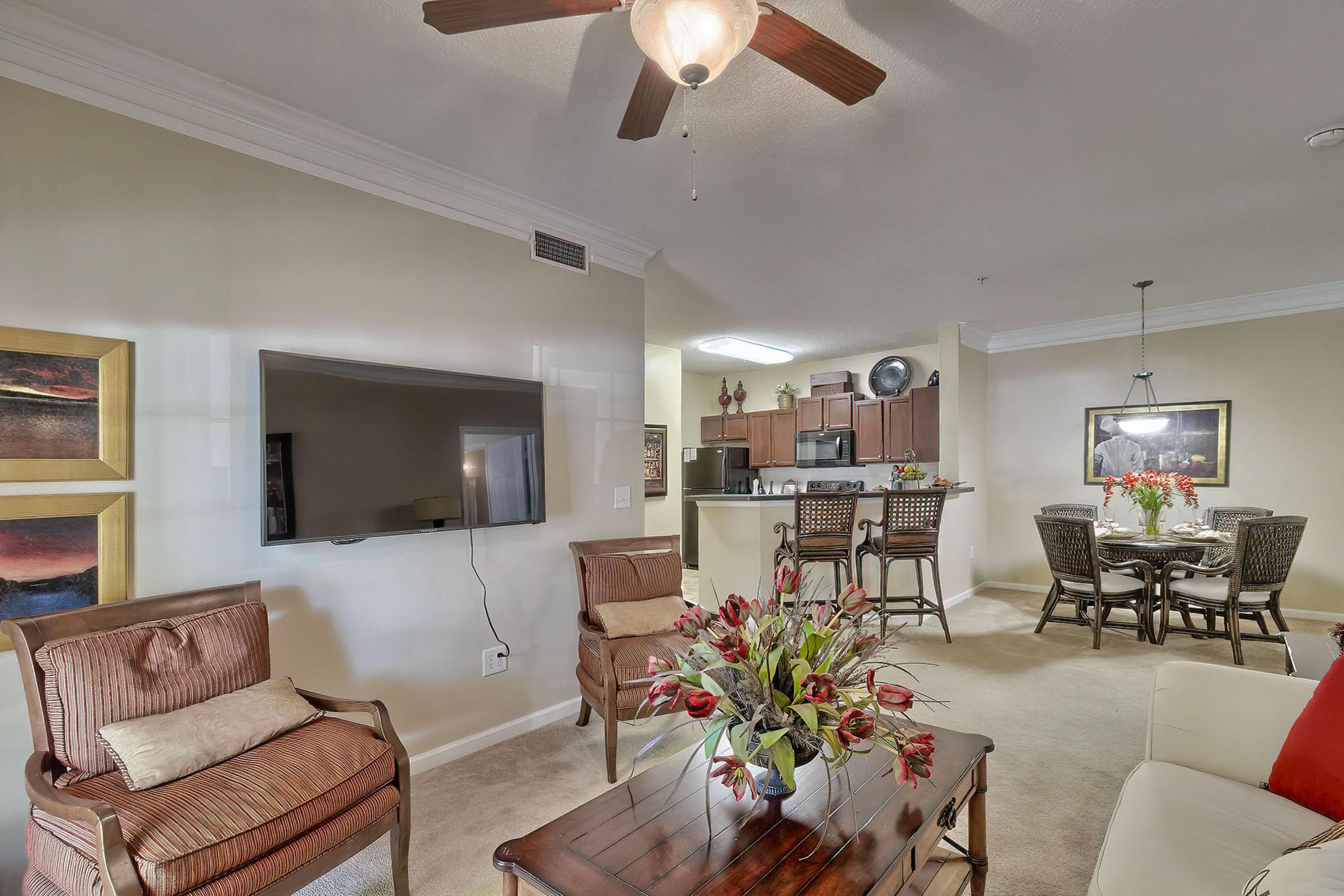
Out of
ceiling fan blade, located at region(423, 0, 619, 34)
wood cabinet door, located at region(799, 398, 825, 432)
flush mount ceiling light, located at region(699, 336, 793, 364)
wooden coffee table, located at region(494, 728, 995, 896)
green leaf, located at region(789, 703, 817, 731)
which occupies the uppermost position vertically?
flush mount ceiling light, located at region(699, 336, 793, 364)

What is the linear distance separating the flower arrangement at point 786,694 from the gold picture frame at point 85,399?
185cm

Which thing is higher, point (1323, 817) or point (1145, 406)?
point (1145, 406)

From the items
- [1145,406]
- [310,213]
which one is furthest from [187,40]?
[1145,406]

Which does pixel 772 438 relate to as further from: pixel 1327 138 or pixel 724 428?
pixel 1327 138

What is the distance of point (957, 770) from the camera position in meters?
1.58

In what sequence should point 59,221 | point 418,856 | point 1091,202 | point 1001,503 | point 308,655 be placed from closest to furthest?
point 59,221 < point 418,856 < point 308,655 < point 1091,202 < point 1001,503

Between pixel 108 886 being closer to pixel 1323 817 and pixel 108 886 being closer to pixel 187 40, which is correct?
pixel 187 40

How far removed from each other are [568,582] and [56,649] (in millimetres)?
1946

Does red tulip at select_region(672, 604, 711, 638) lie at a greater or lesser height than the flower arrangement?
greater

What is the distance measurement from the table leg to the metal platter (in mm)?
5102

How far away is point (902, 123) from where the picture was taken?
90.0 inches

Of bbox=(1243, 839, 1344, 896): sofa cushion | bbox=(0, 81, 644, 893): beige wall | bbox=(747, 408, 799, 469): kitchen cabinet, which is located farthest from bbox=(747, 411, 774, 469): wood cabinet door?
bbox=(1243, 839, 1344, 896): sofa cushion

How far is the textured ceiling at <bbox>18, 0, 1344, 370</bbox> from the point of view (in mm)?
1783

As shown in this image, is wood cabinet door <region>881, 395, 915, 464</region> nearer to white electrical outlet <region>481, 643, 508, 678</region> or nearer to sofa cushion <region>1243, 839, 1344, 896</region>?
white electrical outlet <region>481, 643, 508, 678</region>
